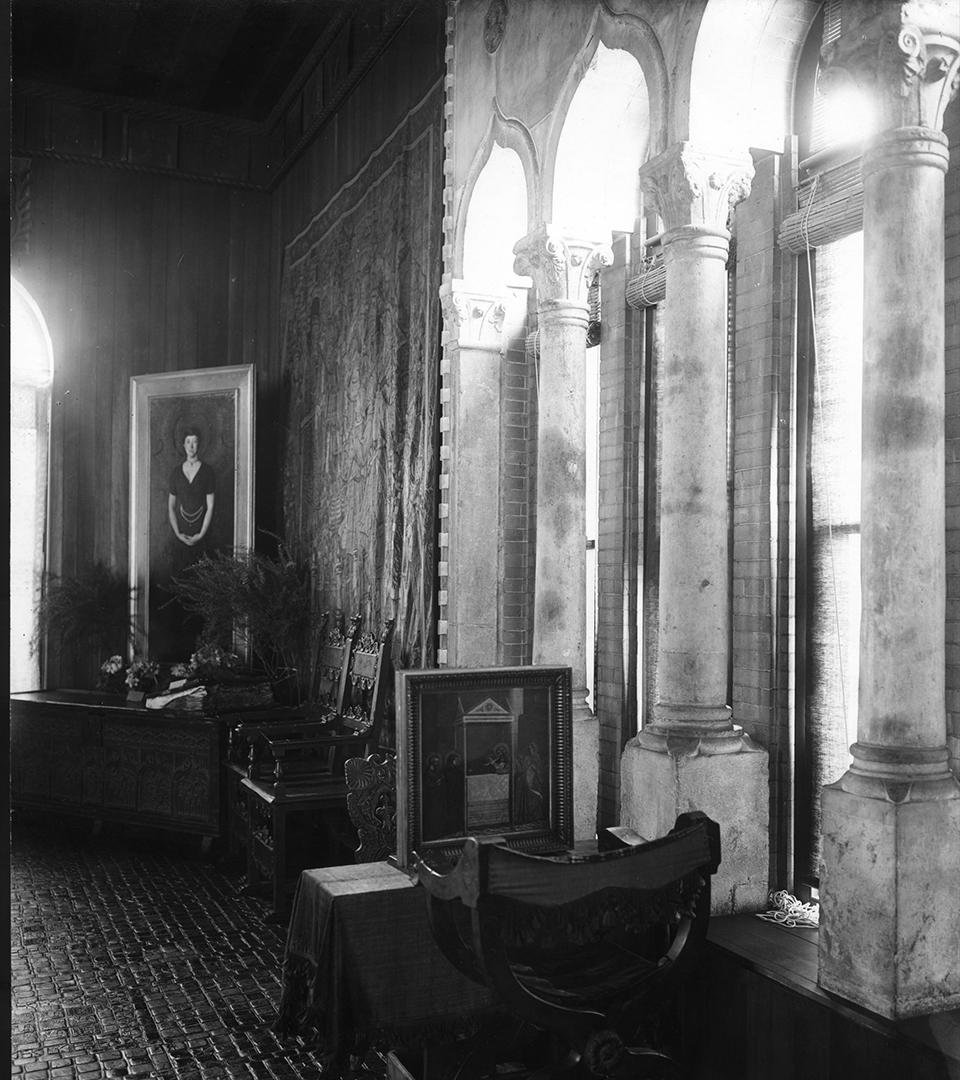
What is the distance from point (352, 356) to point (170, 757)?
10.6 ft

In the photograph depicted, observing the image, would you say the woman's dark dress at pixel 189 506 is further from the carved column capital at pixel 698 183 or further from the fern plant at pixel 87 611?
the carved column capital at pixel 698 183

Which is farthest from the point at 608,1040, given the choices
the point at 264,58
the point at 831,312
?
the point at 264,58

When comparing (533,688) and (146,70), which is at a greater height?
(146,70)

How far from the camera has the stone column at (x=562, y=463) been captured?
17.9 ft

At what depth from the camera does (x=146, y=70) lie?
9.54 meters

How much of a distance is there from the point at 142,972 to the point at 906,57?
4848mm

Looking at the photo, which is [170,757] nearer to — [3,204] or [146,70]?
[146,70]

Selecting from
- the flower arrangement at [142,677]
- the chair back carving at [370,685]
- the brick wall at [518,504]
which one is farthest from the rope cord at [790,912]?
the flower arrangement at [142,677]

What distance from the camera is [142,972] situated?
17.0 feet

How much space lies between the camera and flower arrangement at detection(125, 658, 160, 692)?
28.5ft

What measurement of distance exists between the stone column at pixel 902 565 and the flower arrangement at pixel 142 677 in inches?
255

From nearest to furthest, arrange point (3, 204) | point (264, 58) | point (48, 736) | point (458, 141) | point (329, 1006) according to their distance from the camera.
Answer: point (3, 204), point (329, 1006), point (458, 141), point (48, 736), point (264, 58)

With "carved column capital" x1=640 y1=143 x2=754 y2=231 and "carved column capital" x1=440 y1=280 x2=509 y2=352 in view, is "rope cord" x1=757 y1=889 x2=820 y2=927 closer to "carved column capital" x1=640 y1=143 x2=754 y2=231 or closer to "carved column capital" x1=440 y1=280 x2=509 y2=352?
"carved column capital" x1=640 y1=143 x2=754 y2=231

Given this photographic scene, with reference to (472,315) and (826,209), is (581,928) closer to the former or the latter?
(826,209)
